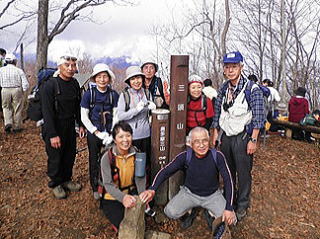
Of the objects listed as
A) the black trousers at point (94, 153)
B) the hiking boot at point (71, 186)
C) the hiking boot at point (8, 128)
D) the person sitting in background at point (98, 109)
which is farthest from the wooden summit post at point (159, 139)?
the hiking boot at point (8, 128)

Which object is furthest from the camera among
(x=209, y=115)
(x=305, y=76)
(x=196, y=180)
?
(x=305, y=76)

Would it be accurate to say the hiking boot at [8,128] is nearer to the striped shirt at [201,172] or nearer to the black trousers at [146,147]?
the black trousers at [146,147]

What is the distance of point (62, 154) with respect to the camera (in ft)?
13.0

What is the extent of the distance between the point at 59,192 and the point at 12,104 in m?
4.50

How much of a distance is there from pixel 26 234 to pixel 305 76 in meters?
13.7

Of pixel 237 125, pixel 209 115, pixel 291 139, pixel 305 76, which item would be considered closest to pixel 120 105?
pixel 209 115

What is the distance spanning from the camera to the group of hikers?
3168 millimetres

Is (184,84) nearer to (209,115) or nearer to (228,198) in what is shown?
(209,115)

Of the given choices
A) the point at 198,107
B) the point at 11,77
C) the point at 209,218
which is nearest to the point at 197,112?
the point at 198,107

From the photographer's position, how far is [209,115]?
3.59 metres

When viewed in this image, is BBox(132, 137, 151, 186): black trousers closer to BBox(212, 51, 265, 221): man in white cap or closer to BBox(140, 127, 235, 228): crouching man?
BBox(140, 127, 235, 228): crouching man

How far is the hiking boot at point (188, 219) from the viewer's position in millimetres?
3439

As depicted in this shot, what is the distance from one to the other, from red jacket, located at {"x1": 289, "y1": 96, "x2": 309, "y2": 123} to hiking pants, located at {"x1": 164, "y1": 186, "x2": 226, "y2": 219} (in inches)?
245

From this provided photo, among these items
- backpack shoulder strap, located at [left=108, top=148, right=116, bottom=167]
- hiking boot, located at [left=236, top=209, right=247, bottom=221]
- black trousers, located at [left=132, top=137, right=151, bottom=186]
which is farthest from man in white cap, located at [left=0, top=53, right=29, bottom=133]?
hiking boot, located at [left=236, top=209, right=247, bottom=221]
